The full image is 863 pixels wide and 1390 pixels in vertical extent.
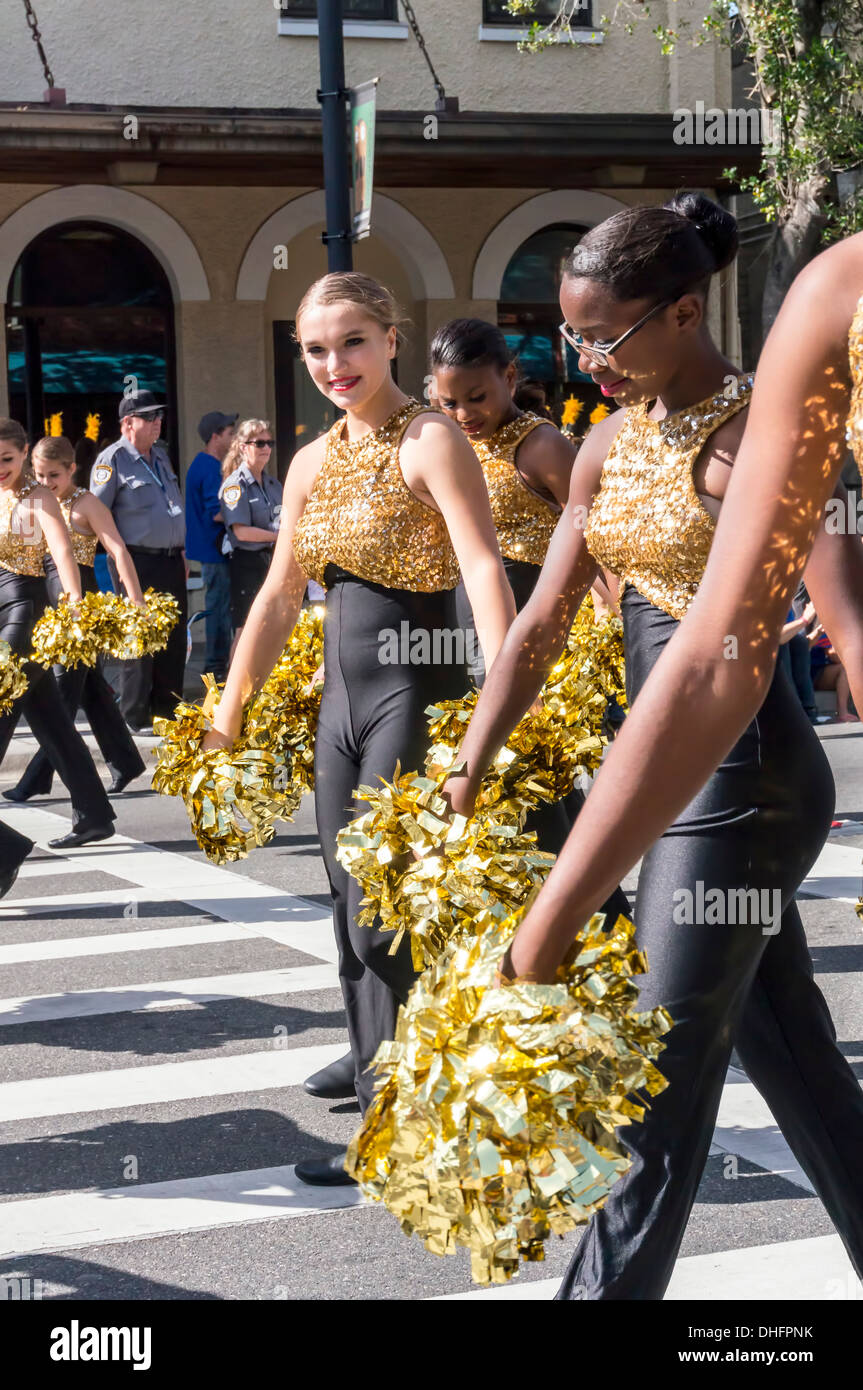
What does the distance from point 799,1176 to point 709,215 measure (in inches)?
89.5

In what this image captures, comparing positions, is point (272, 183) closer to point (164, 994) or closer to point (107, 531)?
point (107, 531)

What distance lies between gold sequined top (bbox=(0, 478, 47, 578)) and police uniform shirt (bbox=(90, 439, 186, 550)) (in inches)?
125

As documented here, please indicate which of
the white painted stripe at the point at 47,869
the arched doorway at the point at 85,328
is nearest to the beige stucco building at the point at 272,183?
the arched doorway at the point at 85,328

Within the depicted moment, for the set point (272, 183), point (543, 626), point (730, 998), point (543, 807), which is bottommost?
point (730, 998)

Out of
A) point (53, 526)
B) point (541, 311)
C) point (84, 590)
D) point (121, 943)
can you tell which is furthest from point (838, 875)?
point (541, 311)

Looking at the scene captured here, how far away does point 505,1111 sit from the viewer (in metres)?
1.83

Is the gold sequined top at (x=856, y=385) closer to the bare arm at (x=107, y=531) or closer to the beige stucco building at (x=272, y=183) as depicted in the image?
the bare arm at (x=107, y=531)

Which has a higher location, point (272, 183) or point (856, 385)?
point (272, 183)

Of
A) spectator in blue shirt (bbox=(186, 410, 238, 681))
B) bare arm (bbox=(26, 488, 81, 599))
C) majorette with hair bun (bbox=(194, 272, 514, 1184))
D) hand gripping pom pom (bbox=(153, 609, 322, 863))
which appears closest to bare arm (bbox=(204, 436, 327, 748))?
majorette with hair bun (bbox=(194, 272, 514, 1184))

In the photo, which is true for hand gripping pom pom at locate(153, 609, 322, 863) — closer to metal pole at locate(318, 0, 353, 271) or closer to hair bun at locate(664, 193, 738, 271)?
hair bun at locate(664, 193, 738, 271)

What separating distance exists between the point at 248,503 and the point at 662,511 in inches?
398

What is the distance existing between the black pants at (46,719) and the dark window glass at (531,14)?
36.0ft

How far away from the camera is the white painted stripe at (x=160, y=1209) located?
397 cm
